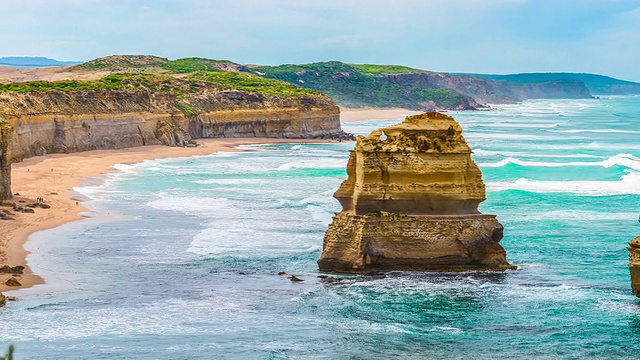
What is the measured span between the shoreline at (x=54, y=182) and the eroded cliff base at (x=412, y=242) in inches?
299

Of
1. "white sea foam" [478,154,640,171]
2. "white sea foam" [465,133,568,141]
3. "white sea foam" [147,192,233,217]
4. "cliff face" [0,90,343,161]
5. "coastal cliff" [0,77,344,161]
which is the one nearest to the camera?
"white sea foam" [147,192,233,217]

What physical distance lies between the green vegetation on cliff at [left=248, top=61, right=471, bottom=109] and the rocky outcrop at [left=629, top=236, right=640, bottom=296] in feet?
491

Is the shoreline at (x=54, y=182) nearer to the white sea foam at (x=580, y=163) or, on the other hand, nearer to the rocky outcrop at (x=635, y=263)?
the rocky outcrop at (x=635, y=263)

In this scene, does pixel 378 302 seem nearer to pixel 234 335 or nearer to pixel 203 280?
pixel 234 335

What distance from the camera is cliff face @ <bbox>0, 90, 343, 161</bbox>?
63156 millimetres

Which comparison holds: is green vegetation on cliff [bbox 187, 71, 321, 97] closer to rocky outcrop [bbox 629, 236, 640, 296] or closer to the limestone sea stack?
the limestone sea stack

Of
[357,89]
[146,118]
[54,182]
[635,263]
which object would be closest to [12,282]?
[635,263]

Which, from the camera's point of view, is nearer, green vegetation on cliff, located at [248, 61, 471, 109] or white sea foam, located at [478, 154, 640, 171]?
white sea foam, located at [478, 154, 640, 171]

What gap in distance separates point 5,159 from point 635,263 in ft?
83.1

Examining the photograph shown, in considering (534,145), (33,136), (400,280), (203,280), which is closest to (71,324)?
(203,280)

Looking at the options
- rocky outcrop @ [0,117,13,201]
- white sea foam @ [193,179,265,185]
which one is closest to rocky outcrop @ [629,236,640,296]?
rocky outcrop @ [0,117,13,201]

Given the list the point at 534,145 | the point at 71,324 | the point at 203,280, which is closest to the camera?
the point at 71,324

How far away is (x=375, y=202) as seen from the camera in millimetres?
25812

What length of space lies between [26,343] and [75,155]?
45237mm
